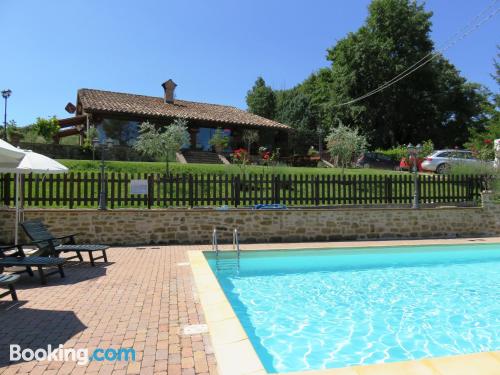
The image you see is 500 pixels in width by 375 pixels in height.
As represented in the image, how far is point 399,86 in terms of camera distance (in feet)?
111

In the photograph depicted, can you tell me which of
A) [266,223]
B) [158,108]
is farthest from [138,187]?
[158,108]

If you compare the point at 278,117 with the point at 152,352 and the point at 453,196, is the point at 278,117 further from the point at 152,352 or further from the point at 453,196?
the point at 152,352

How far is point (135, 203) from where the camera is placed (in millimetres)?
11555

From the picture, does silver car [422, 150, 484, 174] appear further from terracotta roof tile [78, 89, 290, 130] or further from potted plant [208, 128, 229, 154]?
terracotta roof tile [78, 89, 290, 130]

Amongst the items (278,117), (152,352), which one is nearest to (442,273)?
(152,352)

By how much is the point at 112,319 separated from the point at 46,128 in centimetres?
2166

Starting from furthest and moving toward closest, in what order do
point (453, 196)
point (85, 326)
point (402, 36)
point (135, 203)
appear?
point (402, 36) < point (453, 196) < point (135, 203) < point (85, 326)

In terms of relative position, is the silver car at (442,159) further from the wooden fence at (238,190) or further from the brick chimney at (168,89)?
the brick chimney at (168,89)

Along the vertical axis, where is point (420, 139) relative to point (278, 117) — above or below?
below

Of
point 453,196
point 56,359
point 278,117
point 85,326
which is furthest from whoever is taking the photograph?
point 278,117

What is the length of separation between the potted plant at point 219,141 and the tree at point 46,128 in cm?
950

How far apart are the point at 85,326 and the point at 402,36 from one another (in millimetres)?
37366

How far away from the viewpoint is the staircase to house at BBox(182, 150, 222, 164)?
78.5 feet

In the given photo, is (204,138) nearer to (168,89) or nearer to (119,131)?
(168,89)
